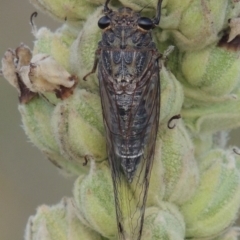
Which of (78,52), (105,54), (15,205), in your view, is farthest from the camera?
(15,205)

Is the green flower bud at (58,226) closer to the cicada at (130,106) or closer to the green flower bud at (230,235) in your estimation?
the cicada at (130,106)

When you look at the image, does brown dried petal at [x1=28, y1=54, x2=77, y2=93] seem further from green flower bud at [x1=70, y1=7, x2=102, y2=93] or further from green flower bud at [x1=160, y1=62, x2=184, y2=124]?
green flower bud at [x1=160, y1=62, x2=184, y2=124]

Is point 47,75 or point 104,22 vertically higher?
point 104,22

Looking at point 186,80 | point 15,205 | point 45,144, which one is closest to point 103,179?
point 45,144

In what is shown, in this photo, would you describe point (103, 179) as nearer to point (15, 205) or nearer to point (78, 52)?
point (78, 52)

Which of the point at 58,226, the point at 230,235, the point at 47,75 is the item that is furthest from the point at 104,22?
the point at 230,235

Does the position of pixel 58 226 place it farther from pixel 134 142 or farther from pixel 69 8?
pixel 69 8

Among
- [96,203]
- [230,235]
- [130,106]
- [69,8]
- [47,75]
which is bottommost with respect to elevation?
[230,235]
